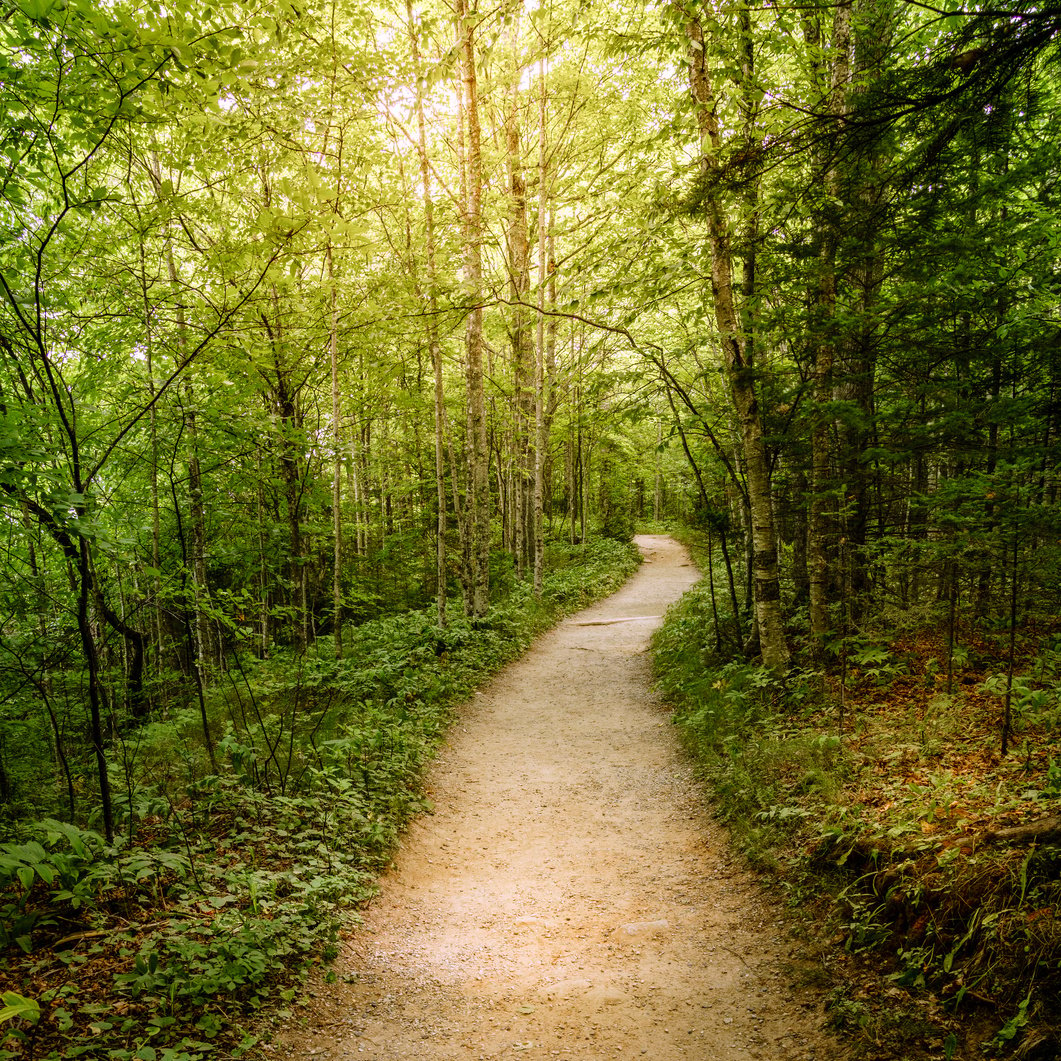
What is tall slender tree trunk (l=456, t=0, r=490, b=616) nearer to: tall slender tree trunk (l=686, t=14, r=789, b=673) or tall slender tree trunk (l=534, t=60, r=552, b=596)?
tall slender tree trunk (l=534, t=60, r=552, b=596)

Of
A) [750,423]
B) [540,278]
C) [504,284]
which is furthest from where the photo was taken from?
[540,278]

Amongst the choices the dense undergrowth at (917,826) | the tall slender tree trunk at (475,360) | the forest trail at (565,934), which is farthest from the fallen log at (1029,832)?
the tall slender tree trunk at (475,360)

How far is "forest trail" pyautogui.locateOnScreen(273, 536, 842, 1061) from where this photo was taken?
3.60 metres

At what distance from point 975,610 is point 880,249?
4174 millimetres

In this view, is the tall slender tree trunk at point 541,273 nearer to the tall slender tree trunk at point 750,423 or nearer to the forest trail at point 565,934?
the tall slender tree trunk at point 750,423

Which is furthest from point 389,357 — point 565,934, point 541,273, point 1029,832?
point 1029,832

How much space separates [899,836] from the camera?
4.07 metres

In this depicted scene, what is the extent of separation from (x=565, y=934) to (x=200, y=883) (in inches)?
107

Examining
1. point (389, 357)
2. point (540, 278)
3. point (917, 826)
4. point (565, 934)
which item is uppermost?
point (540, 278)

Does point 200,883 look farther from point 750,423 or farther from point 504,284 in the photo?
point 504,284

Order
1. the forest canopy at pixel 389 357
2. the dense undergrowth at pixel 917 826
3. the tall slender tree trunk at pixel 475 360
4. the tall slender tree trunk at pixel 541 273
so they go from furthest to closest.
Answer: the tall slender tree trunk at pixel 541 273
the tall slender tree trunk at pixel 475 360
the forest canopy at pixel 389 357
the dense undergrowth at pixel 917 826

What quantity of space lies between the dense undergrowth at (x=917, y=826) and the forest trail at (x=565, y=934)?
0.40 metres

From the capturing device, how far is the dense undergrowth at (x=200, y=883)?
10.1ft

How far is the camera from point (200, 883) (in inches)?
168
